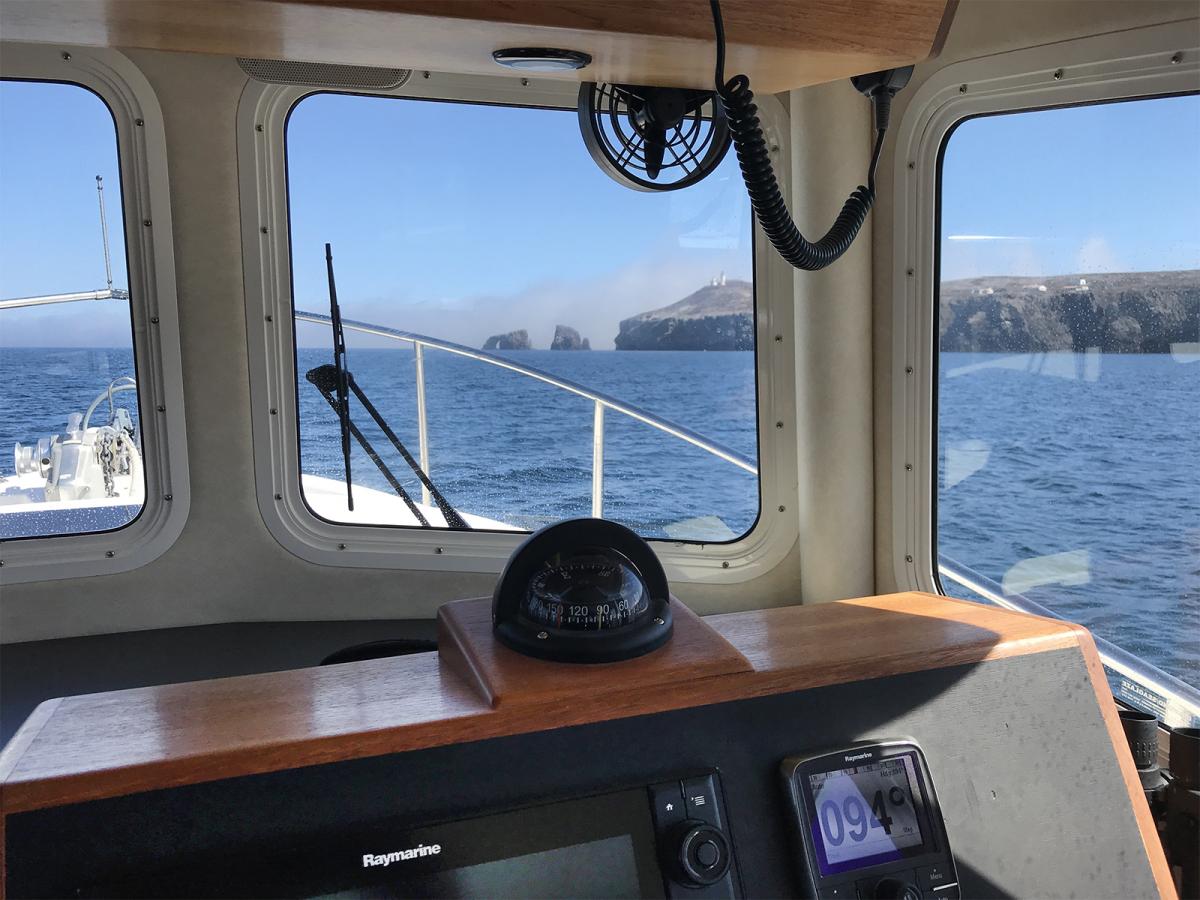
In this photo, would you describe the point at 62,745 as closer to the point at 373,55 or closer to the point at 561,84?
the point at 373,55

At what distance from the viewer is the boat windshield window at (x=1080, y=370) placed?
153 cm

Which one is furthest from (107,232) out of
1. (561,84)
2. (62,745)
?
(62,745)

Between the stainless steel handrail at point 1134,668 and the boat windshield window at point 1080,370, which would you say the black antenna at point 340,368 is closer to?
the boat windshield window at point 1080,370

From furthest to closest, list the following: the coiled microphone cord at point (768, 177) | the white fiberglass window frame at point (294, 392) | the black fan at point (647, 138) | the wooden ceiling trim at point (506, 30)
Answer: the white fiberglass window frame at point (294, 392) → the black fan at point (647, 138) → the coiled microphone cord at point (768, 177) → the wooden ceiling trim at point (506, 30)

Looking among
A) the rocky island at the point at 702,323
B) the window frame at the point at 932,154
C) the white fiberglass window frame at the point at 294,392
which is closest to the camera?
the window frame at the point at 932,154

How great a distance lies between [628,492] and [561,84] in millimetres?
913

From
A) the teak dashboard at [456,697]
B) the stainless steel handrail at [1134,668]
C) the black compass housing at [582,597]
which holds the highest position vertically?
the black compass housing at [582,597]

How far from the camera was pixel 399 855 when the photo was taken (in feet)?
2.48

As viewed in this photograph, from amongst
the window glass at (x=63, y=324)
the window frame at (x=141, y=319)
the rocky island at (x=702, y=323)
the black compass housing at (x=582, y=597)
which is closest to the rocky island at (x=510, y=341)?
the rocky island at (x=702, y=323)

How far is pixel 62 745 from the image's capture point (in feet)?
2.56

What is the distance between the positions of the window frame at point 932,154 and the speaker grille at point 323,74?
3.40 feet

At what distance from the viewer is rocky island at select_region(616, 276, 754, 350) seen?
2111 mm

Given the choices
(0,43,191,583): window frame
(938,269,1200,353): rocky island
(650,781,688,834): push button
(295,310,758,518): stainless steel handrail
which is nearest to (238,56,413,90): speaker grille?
(0,43,191,583): window frame

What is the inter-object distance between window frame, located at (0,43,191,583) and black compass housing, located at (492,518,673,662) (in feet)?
→ 4.64
